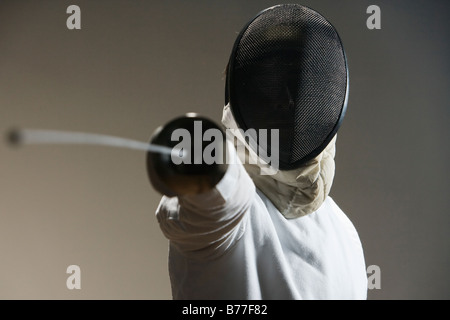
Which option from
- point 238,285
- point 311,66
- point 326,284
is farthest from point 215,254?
point 311,66

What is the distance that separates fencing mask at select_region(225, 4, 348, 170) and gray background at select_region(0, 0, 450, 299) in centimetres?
138

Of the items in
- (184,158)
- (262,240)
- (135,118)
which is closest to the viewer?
(184,158)

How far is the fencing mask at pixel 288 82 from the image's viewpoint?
699 mm

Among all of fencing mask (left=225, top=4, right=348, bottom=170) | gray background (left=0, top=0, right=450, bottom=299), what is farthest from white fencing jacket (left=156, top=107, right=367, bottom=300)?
gray background (left=0, top=0, right=450, bottom=299)

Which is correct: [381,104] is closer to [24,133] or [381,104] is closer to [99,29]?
[99,29]

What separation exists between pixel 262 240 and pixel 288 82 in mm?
211

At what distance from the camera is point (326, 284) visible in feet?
2.35

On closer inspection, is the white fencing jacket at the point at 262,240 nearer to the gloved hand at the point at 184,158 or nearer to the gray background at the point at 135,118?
the gloved hand at the point at 184,158

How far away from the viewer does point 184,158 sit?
1.42 ft

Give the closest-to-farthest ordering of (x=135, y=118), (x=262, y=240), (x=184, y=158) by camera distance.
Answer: (x=184, y=158)
(x=262, y=240)
(x=135, y=118)

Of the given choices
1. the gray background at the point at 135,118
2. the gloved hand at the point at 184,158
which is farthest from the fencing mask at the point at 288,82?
the gray background at the point at 135,118

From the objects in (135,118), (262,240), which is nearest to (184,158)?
(262,240)

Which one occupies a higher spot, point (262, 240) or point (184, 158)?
point (184, 158)

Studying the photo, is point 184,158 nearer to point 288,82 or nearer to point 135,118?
point 288,82
